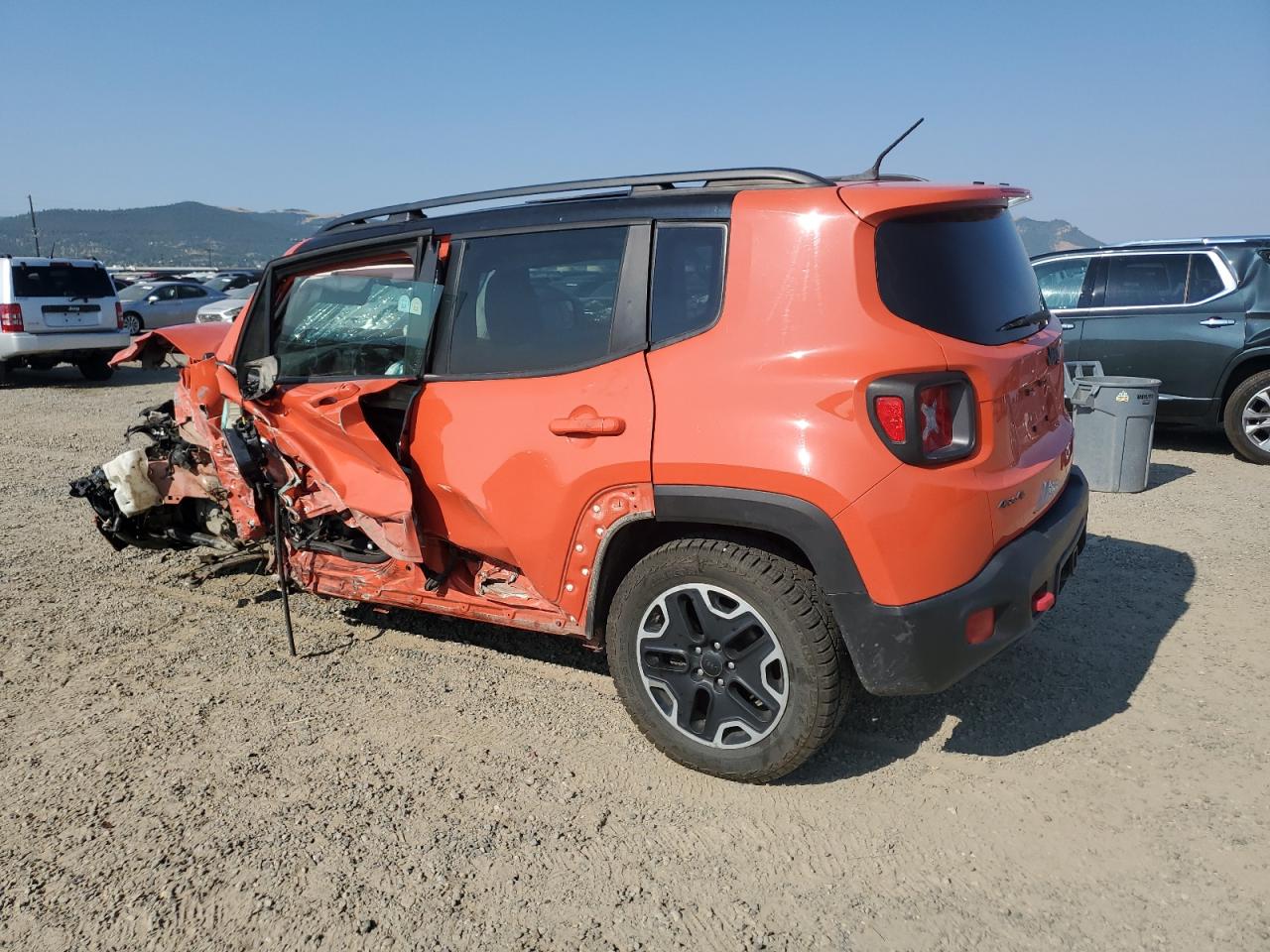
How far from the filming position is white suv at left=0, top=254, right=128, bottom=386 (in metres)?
14.2

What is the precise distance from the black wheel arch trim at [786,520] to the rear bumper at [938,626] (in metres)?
0.08

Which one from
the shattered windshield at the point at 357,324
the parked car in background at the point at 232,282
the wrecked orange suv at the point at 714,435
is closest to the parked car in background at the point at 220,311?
the parked car in background at the point at 232,282

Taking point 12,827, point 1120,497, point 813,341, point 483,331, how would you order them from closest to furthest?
point 813,341 → point 12,827 → point 483,331 → point 1120,497

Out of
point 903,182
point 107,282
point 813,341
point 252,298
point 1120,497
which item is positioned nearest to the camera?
point 813,341

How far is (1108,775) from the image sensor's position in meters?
3.18

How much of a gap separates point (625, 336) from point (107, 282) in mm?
14970

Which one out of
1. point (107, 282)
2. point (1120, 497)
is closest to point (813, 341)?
point (1120, 497)

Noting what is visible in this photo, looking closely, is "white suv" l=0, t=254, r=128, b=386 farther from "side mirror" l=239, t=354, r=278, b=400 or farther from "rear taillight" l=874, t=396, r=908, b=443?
"rear taillight" l=874, t=396, r=908, b=443

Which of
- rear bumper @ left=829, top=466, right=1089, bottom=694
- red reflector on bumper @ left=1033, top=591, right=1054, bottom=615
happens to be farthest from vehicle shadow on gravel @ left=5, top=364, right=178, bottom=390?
red reflector on bumper @ left=1033, top=591, right=1054, bottom=615

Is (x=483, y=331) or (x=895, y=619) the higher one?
(x=483, y=331)

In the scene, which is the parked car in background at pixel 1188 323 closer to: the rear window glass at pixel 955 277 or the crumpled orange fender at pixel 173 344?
the rear window glass at pixel 955 277

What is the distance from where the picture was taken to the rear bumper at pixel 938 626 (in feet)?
9.02

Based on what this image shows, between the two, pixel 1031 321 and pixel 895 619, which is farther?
pixel 1031 321

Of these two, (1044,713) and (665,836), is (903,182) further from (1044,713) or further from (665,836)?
(665,836)
